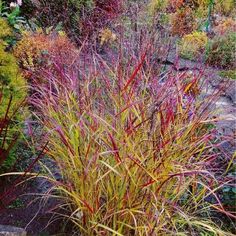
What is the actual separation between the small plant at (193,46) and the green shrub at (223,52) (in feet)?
0.69

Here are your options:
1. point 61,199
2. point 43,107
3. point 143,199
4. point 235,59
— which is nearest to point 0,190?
point 61,199

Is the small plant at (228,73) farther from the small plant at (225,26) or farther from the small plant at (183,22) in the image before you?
the small plant at (183,22)

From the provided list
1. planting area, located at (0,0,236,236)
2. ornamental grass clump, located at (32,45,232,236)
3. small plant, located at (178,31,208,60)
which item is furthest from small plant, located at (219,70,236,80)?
ornamental grass clump, located at (32,45,232,236)

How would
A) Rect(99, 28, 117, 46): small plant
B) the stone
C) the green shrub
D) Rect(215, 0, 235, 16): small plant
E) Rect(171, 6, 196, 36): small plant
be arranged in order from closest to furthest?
the stone
Rect(99, 28, 117, 46): small plant
the green shrub
Rect(171, 6, 196, 36): small plant
Rect(215, 0, 235, 16): small plant

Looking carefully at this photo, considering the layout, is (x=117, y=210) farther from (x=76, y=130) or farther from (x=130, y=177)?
(x=76, y=130)

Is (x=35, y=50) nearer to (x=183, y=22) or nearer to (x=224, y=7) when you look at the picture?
(x=183, y=22)

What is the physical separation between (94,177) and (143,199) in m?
0.35

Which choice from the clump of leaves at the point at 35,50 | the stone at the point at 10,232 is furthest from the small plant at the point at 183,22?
the stone at the point at 10,232

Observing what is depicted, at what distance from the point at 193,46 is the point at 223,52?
2.46ft

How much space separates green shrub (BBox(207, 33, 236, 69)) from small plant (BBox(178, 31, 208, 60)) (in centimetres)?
21

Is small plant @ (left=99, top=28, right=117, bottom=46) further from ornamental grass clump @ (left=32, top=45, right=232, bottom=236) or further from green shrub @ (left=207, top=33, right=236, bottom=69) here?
ornamental grass clump @ (left=32, top=45, right=232, bottom=236)

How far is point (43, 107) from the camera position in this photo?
3492 millimetres

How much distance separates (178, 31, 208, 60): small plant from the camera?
9.09 m

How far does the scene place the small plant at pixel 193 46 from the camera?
9.09 metres
